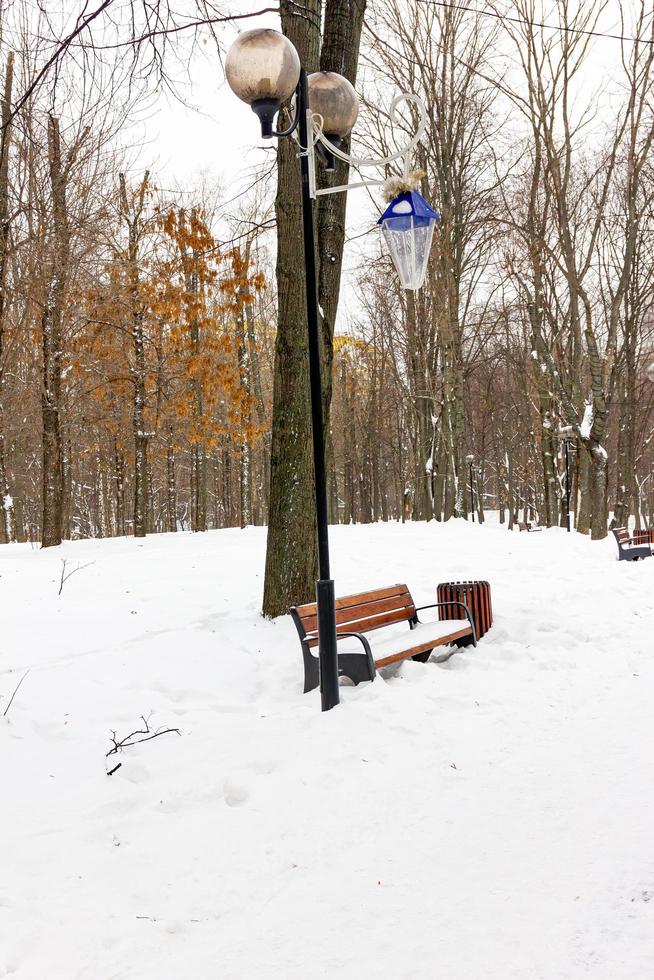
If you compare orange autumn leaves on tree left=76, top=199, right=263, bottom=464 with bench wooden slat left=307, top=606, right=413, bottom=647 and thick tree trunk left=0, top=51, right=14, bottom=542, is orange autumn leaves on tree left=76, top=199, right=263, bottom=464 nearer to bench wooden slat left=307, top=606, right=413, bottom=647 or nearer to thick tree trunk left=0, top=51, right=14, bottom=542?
thick tree trunk left=0, top=51, right=14, bottom=542

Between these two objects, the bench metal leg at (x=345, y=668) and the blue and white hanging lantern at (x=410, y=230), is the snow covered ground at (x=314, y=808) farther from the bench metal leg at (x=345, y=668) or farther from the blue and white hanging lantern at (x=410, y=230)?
the blue and white hanging lantern at (x=410, y=230)

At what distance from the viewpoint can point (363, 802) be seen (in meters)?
3.84

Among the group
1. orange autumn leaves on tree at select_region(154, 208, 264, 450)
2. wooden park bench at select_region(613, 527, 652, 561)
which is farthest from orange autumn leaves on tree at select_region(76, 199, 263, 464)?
wooden park bench at select_region(613, 527, 652, 561)

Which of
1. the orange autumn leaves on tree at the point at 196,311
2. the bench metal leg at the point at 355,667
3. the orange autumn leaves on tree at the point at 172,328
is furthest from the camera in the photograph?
the orange autumn leaves on tree at the point at 172,328

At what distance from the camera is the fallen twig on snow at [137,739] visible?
4.50m

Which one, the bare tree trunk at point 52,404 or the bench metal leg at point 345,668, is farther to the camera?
the bare tree trunk at point 52,404

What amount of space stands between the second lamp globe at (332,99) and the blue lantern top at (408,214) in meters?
0.90

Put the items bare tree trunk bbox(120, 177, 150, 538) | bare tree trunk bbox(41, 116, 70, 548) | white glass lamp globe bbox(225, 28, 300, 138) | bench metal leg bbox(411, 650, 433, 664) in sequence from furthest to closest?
bare tree trunk bbox(120, 177, 150, 538) → bare tree trunk bbox(41, 116, 70, 548) → bench metal leg bbox(411, 650, 433, 664) → white glass lamp globe bbox(225, 28, 300, 138)

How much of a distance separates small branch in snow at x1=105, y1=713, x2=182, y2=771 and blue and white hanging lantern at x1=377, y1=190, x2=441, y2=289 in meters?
3.55

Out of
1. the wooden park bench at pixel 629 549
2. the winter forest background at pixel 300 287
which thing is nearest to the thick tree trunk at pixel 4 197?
the winter forest background at pixel 300 287

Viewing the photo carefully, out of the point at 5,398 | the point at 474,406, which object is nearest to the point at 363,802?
the point at 5,398

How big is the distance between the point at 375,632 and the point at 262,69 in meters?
5.18

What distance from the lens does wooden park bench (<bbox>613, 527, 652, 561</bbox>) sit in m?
13.6

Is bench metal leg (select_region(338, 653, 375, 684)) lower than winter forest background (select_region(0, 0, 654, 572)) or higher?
lower
